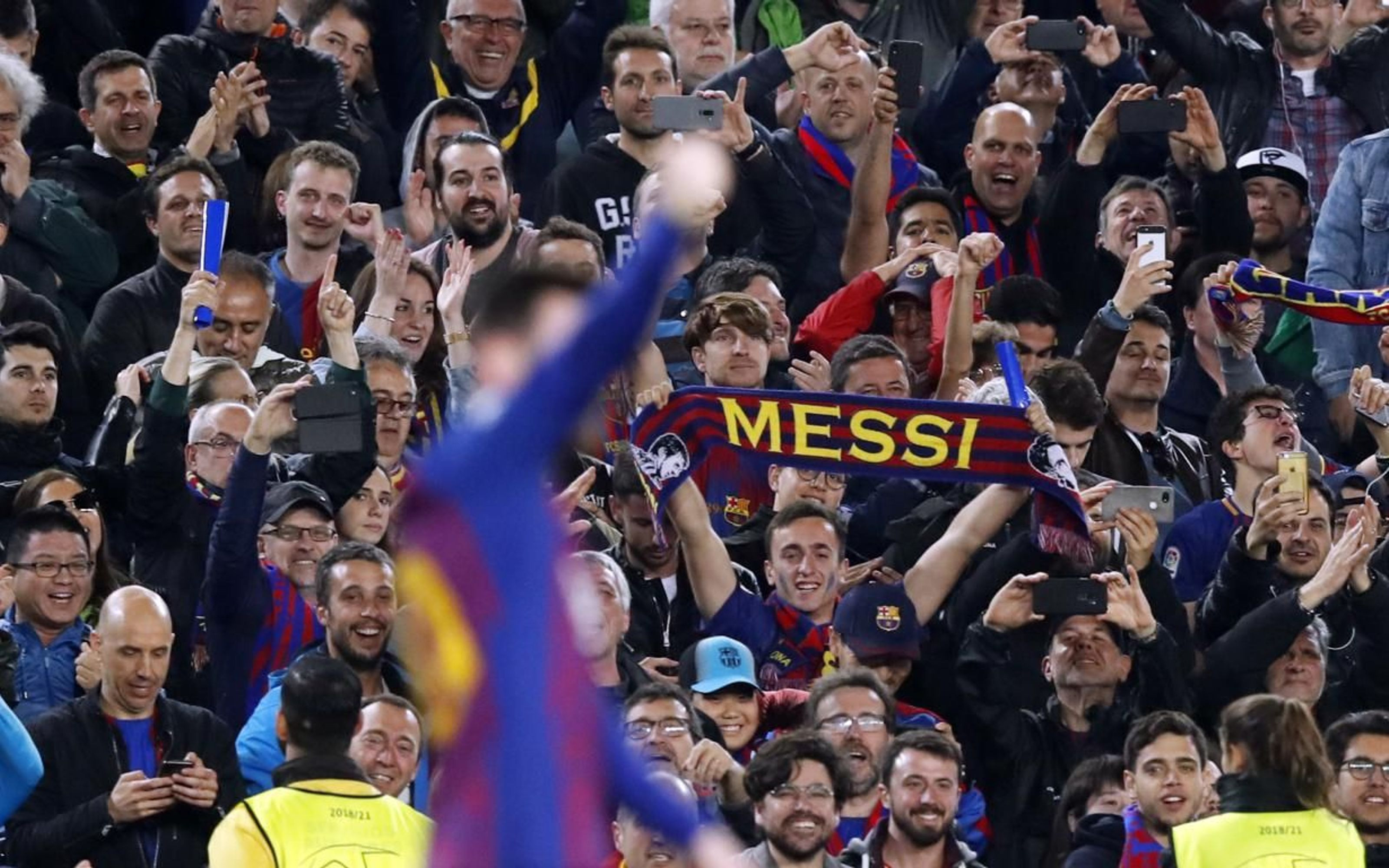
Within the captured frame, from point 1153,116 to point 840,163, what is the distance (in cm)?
122

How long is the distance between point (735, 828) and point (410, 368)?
2228 millimetres

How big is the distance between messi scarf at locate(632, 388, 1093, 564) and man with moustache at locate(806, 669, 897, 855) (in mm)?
953

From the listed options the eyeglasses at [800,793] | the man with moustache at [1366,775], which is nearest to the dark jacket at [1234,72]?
the man with moustache at [1366,775]

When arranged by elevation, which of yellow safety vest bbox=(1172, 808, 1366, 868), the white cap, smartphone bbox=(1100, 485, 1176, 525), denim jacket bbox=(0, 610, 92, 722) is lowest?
yellow safety vest bbox=(1172, 808, 1366, 868)

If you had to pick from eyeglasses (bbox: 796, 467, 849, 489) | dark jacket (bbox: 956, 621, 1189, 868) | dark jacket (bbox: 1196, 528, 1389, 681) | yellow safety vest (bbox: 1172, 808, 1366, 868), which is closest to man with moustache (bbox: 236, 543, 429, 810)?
eyeglasses (bbox: 796, 467, 849, 489)

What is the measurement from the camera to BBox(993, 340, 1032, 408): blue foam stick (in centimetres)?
996

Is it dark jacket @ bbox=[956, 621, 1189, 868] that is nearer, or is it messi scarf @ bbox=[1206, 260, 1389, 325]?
dark jacket @ bbox=[956, 621, 1189, 868]

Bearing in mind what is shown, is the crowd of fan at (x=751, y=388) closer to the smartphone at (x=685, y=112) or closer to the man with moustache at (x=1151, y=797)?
the man with moustache at (x=1151, y=797)

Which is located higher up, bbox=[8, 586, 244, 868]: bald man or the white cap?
the white cap

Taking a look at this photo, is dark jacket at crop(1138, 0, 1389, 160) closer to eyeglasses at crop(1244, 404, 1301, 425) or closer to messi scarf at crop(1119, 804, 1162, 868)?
eyeglasses at crop(1244, 404, 1301, 425)

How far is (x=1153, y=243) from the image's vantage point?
1108 centimetres

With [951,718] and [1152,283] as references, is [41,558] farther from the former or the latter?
[1152,283]

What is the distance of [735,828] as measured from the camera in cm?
871

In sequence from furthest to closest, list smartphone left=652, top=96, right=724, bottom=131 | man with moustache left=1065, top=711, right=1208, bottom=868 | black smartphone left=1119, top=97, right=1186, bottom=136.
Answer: black smartphone left=1119, top=97, right=1186, bottom=136
smartphone left=652, top=96, right=724, bottom=131
man with moustache left=1065, top=711, right=1208, bottom=868
